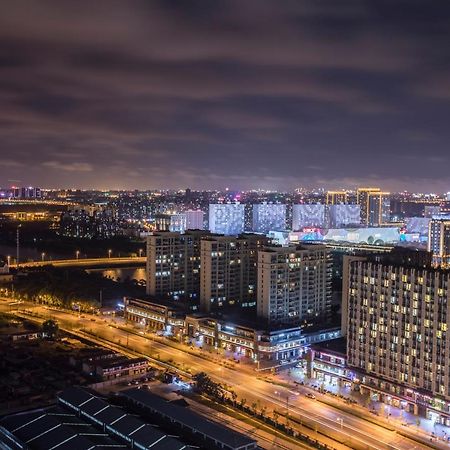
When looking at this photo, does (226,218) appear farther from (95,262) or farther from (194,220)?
(95,262)

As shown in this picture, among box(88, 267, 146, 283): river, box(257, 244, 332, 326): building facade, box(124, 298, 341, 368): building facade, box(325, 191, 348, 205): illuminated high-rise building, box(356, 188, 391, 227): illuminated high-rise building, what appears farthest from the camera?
box(325, 191, 348, 205): illuminated high-rise building

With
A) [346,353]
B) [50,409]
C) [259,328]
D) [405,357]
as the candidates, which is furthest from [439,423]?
[50,409]

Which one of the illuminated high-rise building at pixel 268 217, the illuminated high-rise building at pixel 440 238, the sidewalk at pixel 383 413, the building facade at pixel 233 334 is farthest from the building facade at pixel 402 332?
the illuminated high-rise building at pixel 268 217

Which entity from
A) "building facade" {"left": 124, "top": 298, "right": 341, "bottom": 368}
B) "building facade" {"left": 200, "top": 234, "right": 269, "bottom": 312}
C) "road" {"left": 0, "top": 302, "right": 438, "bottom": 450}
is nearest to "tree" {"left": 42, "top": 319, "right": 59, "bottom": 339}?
"road" {"left": 0, "top": 302, "right": 438, "bottom": 450}

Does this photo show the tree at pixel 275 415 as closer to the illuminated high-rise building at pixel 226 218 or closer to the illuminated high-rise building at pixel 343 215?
the illuminated high-rise building at pixel 226 218

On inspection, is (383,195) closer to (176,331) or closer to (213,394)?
(176,331)

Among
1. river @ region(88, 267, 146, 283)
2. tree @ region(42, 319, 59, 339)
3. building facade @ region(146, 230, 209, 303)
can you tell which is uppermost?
building facade @ region(146, 230, 209, 303)

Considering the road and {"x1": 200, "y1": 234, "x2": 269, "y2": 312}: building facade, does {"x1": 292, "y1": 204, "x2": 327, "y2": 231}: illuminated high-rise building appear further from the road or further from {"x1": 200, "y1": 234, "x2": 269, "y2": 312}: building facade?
the road
